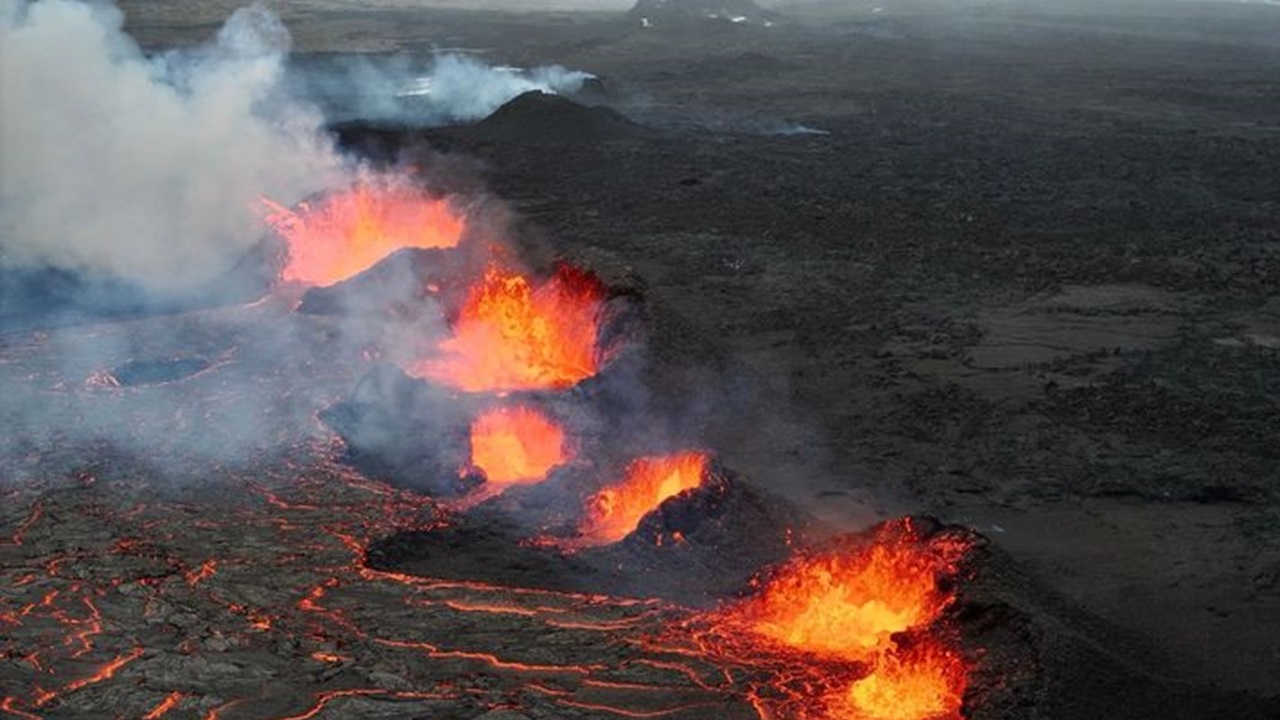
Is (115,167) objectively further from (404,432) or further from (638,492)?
(638,492)

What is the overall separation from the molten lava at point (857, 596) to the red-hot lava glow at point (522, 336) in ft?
13.5

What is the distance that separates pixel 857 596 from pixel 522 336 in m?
6.24

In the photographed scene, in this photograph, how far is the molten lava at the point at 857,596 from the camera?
329 inches

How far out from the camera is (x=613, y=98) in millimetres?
37406

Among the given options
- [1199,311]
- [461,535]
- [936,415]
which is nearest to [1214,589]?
[936,415]

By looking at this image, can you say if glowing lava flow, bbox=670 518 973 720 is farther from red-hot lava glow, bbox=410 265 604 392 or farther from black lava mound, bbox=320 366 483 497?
red-hot lava glow, bbox=410 265 604 392

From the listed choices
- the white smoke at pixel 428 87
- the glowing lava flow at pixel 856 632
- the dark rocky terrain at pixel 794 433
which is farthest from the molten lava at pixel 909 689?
the white smoke at pixel 428 87

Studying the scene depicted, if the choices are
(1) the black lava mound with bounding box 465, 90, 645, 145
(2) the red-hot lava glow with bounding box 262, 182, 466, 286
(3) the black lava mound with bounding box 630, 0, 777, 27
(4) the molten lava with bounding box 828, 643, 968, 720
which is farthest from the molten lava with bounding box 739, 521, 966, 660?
(3) the black lava mound with bounding box 630, 0, 777, 27

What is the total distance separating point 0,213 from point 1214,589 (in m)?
16.8

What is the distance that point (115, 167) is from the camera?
17266mm

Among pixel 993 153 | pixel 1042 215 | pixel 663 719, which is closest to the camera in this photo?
pixel 663 719

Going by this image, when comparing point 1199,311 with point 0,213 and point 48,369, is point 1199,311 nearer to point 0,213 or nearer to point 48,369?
point 48,369

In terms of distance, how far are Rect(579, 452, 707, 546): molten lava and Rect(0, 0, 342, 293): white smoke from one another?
9.05 meters

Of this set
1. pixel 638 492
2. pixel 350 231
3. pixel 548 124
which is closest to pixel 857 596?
pixel 638 492
